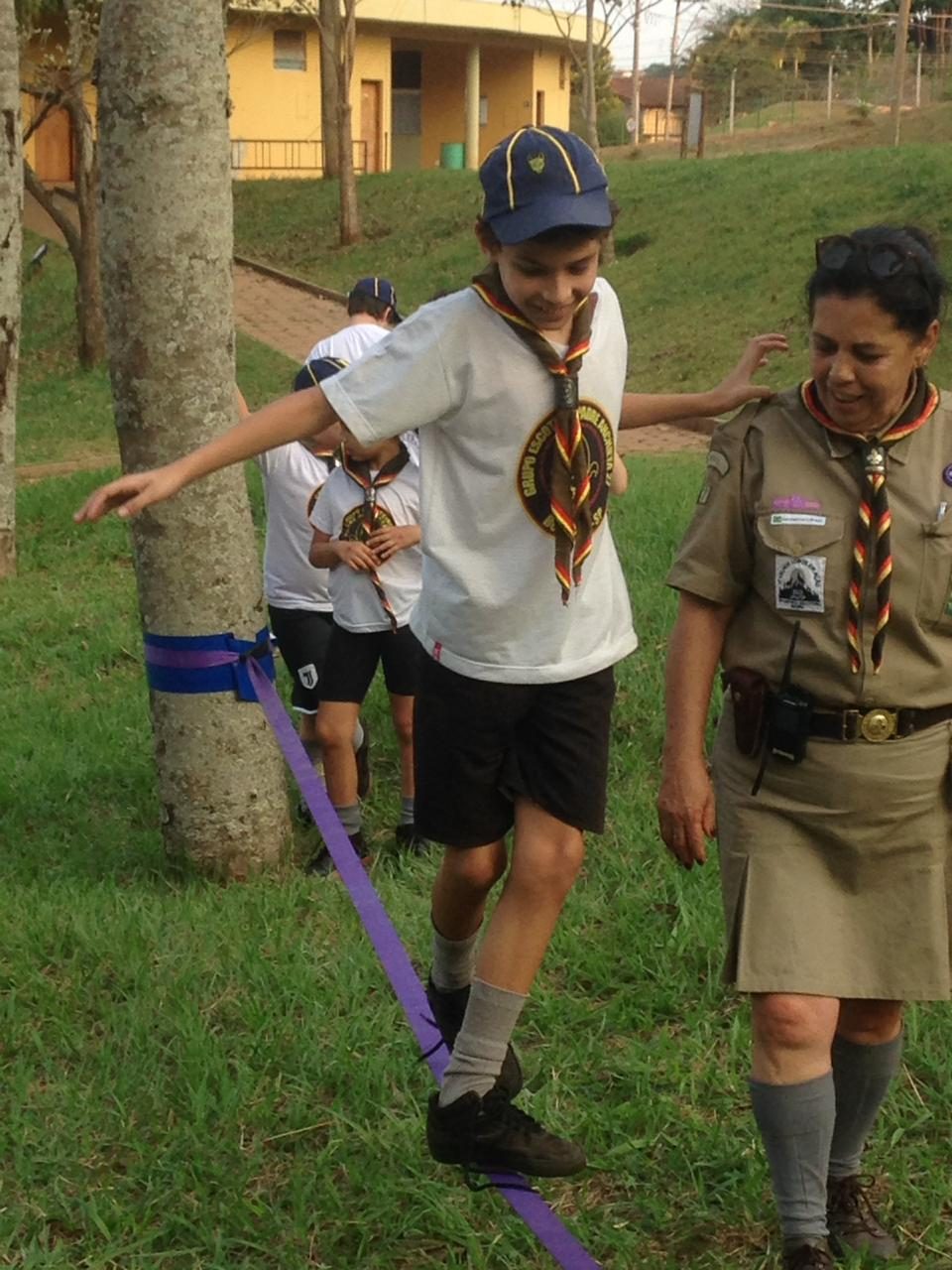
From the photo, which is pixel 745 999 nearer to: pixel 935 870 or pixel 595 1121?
pixel 595 1121

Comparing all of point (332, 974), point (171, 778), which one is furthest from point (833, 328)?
point (171, 778)

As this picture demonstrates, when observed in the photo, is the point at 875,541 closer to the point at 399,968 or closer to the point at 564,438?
the point at 564,438

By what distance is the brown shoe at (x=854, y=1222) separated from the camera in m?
3.25

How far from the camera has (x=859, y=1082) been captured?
3.24 metres

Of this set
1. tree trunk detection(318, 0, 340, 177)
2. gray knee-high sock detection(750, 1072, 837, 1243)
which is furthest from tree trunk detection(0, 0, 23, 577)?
tree trunk detection(318, 0, 340, 177)

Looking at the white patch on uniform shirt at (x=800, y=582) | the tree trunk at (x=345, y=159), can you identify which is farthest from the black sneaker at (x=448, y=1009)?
the tree trunk at (x=345, y=159)

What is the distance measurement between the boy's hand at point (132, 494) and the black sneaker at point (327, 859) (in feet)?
9.82

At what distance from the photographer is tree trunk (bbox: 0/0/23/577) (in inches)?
402

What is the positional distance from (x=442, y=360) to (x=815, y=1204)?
5.56ft

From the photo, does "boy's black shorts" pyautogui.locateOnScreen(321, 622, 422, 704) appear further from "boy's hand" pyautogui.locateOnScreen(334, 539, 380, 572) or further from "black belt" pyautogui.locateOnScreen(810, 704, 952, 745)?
"black belt" pyautogui.locateOnScreen(810, 704, 952, 745)

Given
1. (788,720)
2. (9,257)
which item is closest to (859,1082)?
(788,720)

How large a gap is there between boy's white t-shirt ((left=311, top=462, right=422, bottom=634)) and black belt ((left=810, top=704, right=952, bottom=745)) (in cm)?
305

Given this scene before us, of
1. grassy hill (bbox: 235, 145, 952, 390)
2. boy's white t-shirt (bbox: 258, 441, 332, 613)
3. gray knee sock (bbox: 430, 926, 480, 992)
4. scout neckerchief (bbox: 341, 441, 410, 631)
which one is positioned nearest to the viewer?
gray knee sock (bbox: 430, 926, 480, 992)

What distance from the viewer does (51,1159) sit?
368 cm
